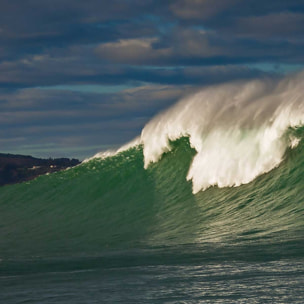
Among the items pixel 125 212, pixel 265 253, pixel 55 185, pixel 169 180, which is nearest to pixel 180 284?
pixel 265 253

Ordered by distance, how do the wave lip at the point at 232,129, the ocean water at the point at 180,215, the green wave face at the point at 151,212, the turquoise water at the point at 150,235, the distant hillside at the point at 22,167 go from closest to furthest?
the turquoise water at the point at 150,235 → the ocean water at the point at 180,215 → the green wave face at the point at 151,212 → the wave lip at the point at 232,129 → the distant hillside at the point at 22,167

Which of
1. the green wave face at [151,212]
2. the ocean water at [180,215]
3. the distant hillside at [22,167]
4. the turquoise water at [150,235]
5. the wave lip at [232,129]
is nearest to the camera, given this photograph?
the turquoise water at [150,235]

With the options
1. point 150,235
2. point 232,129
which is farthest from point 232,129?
point 150,235

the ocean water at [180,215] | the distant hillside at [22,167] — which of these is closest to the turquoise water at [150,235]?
the ocean water at [180,215]

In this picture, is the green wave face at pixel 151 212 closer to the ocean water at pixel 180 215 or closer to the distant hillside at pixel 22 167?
the ocean water at pixel 180 215

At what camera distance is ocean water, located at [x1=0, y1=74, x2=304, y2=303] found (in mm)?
13391

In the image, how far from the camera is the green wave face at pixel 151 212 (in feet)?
61.5

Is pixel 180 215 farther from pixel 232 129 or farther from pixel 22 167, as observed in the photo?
pixel 22 167

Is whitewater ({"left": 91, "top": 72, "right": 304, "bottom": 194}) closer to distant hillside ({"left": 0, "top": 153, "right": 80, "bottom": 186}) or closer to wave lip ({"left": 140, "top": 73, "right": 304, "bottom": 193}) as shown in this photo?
wave lip ({"left": 140, "top": 73, "right": 304, "bottom": 193})

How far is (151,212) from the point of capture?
24953 mm

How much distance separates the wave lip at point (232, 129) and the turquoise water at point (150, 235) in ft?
1.65

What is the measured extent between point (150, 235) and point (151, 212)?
3611mm

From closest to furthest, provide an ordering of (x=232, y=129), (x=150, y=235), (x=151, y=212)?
1. (x=150, y=235)
2. (x=151, y=212)
3. (x=232, y=129)

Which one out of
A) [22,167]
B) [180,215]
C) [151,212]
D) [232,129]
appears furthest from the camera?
[22,167]
